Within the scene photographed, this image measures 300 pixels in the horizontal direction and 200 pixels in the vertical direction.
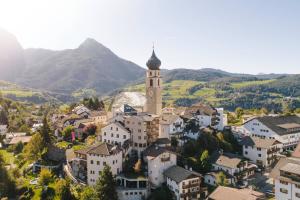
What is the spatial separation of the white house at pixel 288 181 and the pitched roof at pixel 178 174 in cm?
1368

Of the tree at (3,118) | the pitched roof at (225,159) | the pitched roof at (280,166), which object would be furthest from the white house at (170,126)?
the tree at (3,118)

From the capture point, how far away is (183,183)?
59344 mm

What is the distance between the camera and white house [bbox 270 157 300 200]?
5443 centimetres

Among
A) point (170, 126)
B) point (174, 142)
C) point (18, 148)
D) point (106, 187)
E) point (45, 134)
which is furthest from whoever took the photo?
point (18, 148)

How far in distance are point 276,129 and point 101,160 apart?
48.2 m

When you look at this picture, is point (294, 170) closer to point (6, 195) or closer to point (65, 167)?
point (65, 167)

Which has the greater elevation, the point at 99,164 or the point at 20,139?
the point at 99,164

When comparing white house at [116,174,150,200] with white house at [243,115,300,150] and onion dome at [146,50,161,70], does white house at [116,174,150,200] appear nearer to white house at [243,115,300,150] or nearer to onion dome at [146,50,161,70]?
onion dome at [146,50,161,70]

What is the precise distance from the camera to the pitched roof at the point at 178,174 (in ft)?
195

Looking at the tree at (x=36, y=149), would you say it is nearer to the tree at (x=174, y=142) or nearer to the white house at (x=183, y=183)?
the tree at (x=174, y=142)

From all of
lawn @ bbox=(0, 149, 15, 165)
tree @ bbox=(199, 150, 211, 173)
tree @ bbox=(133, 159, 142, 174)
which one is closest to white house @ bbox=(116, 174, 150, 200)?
tree @ bbox=(133, 159, 142, 174)

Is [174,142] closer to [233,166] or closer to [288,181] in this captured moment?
[233,166]

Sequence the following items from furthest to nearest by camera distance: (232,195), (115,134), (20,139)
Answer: (20,139), (115,134), (232,195)

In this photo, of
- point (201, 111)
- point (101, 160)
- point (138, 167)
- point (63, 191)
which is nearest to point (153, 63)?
point (201, 111)
